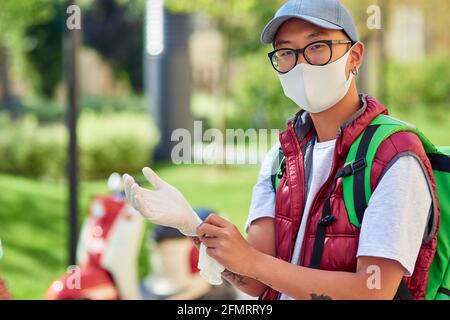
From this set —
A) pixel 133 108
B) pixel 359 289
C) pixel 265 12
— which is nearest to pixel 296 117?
pixel 359 289

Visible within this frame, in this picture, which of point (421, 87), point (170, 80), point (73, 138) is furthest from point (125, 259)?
point (421, 87)

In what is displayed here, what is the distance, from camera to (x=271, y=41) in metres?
1.84

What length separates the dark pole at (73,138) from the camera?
19.7 ft

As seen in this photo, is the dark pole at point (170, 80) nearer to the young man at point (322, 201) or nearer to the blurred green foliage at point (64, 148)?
the blurred green foliage at point (64, 148)

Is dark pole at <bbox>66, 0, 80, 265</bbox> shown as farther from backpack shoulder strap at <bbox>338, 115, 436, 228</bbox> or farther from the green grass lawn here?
backpack shoulder strap at <bbox>338, 115, 436, 228</bbox>

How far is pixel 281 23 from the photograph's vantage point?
1.78 m

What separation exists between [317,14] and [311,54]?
0.11 m

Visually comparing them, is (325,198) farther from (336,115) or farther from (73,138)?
(73,138)

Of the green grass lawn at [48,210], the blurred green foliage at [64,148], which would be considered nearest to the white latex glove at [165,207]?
the green grass lawn at [48,210]

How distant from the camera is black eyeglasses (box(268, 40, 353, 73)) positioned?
180 cm
